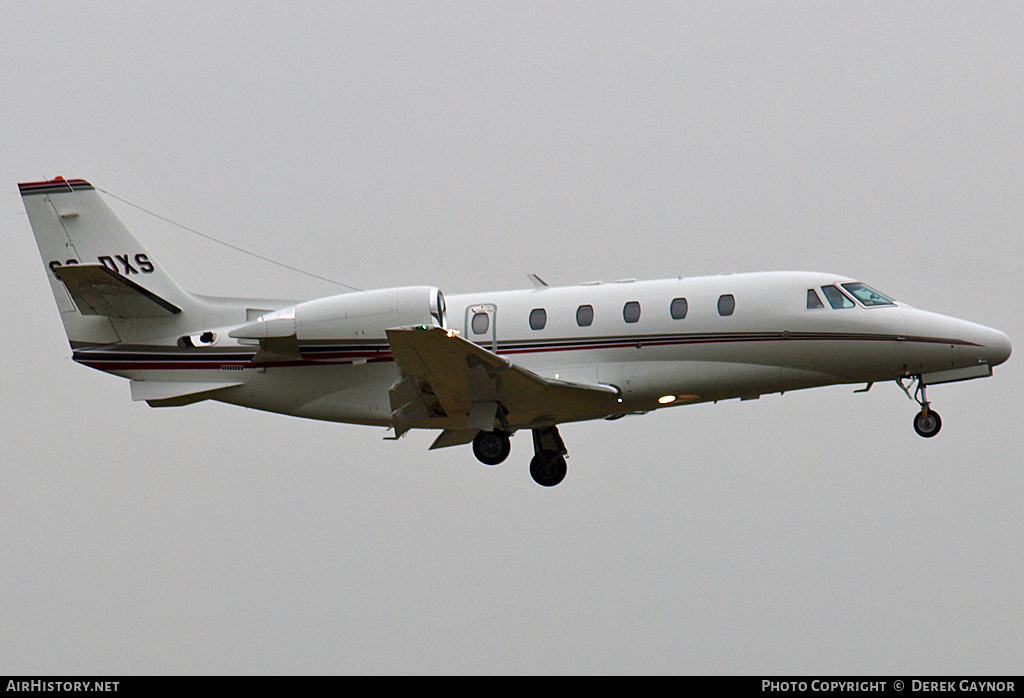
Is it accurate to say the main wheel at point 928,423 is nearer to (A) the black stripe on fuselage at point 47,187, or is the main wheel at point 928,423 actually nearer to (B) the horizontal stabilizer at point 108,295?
(B) the horizontal stabilizer at point 108,295

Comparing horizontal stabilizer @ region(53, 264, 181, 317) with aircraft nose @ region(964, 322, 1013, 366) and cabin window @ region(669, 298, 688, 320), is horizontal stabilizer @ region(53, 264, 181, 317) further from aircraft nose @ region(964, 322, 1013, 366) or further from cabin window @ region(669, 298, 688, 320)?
aircraft nose @ region(964, 322, 1013, 366)

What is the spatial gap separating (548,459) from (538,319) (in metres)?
3.33

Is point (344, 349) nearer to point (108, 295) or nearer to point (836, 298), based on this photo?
point (108, 295)

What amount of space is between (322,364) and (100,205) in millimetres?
5461

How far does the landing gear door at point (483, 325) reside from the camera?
20734 mm

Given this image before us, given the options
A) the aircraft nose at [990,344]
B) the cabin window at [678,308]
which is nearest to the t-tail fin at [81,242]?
the cabin window at [678,308]

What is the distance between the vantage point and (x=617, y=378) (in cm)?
2011

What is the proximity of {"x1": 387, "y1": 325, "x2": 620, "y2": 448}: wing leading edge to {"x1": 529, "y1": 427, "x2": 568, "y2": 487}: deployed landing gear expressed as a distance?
1.37 metres

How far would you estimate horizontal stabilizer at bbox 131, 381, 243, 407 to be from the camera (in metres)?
21.3

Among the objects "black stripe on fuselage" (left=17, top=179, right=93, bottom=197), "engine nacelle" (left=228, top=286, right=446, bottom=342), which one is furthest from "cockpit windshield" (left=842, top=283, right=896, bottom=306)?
"black stripe on fuselage" (left=17, top=179, right=93, bottom=197)

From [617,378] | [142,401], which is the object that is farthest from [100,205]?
[617,378]

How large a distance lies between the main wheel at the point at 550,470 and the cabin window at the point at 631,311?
3.73 m

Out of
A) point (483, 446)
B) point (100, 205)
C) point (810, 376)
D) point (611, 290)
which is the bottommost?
point (483, 446)

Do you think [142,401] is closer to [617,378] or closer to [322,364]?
[322,364]
